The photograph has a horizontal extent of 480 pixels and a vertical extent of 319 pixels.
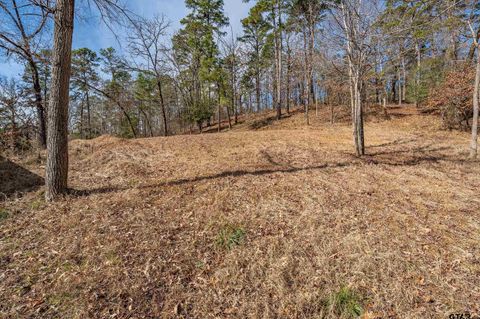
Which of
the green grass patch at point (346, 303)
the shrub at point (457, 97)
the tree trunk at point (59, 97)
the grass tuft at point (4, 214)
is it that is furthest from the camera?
the shrub at point (457, 97)

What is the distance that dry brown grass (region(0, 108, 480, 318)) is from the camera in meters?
2.33

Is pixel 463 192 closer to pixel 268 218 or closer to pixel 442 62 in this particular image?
pixel 268 218

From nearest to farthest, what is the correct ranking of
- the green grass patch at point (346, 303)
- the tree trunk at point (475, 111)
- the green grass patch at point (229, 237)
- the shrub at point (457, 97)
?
1. the green grass patch at point (346, 303)
2. the green grass patch at point (229, 237)
3. the tree trunk at point (475, 111)
4. the shrub at point (457, 97)

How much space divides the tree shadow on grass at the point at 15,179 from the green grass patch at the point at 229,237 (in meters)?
4.43

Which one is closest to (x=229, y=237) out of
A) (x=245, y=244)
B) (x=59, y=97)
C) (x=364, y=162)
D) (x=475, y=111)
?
(x=245, y=244)

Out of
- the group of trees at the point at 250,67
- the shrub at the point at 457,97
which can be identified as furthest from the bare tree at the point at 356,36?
the shrub at the point at 457,97

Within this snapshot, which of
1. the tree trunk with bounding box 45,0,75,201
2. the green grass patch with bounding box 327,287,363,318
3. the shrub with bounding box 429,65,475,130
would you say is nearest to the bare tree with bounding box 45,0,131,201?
the tree trunk with bounding box 45,0,75,201

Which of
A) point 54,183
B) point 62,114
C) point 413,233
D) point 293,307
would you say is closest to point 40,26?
point 62,114

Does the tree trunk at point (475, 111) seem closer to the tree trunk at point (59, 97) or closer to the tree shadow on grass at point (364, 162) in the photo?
the tree shadow on grass at point (364, 162)

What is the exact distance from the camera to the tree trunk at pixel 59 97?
392cm

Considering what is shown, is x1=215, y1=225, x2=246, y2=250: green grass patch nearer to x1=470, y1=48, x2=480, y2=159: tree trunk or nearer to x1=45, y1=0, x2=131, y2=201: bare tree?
x1=45, y1=0, x2=131, y2=201: bare tree

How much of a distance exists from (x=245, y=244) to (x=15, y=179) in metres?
5.71

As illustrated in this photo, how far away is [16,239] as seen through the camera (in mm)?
3230

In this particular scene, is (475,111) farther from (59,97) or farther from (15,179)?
(15,179)
